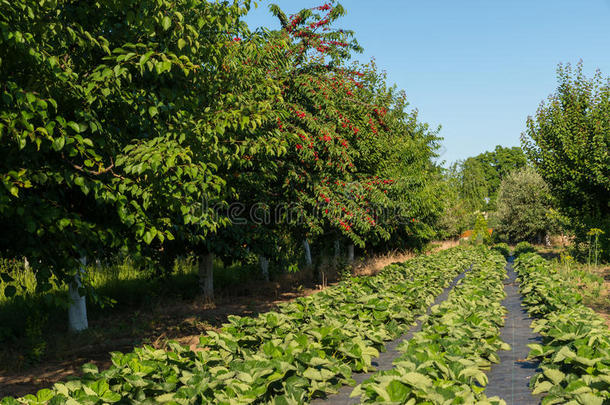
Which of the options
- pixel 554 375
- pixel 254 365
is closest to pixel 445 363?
pixel 554 375

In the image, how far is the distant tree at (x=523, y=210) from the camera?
3709 cm

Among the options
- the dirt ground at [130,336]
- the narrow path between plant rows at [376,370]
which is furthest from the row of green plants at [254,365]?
the dirt ground at [130,336]

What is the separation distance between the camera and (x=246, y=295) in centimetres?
1434

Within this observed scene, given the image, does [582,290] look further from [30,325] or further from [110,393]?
[30,325]

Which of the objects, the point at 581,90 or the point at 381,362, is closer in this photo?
the point at 381,362

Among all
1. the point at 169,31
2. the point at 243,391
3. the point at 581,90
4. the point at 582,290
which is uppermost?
the point at 581,90

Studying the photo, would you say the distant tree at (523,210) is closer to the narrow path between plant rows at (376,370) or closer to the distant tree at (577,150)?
the distant tree at (577,150)

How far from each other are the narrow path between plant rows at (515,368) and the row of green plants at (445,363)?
161 mm

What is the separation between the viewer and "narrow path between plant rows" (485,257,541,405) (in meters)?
5.11

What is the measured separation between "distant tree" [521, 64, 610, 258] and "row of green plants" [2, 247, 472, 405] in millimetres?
13370

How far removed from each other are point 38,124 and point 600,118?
64.8ft

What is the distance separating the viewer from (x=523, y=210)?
125ft

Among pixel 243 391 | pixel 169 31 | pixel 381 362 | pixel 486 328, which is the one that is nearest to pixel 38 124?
pixel 169 31

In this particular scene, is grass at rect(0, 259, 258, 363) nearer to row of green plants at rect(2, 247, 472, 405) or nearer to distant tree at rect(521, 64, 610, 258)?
row of green plants at rect(2, 247, 472, 405)
